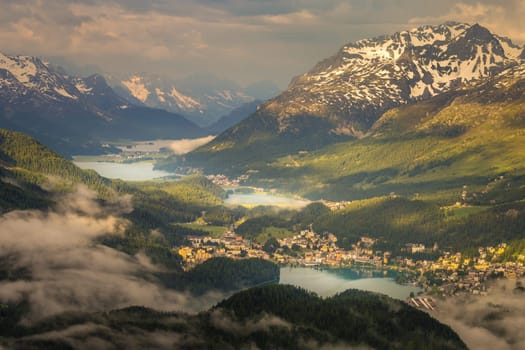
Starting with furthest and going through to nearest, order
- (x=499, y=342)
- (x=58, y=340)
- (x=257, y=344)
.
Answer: (x=499, y=342) < (x=257, y=344) < (x=58, y=340)

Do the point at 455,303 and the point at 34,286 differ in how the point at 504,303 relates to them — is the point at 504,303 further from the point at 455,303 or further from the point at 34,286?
the point at 34,286

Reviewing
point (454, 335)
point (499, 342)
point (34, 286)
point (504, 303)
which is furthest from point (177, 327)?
point (504, 303)

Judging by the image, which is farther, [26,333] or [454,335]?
[454,335]

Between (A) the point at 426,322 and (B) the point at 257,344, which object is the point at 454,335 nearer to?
(A) the point at 426,322

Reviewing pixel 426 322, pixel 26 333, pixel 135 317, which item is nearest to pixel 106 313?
pixel 135 317

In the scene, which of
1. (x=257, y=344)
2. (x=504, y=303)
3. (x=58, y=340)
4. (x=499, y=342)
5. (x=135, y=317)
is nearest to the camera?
(x=58, y=340)

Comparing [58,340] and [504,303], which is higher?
[504,303]
